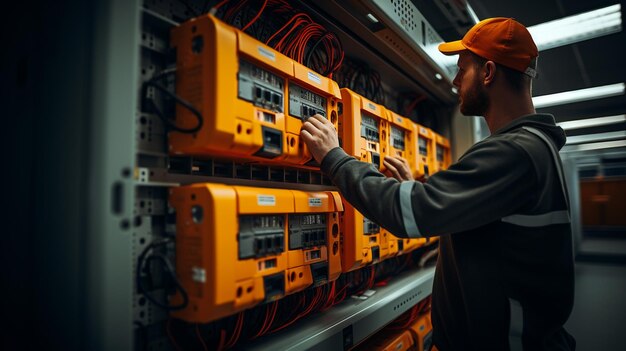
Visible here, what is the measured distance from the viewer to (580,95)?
412cm

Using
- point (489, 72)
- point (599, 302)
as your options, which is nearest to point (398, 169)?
point (489, 72)

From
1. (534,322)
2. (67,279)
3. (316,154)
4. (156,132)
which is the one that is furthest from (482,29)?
(67,279)

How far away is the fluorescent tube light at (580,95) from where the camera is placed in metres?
3.95

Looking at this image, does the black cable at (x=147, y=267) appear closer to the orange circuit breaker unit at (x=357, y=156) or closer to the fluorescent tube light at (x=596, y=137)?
the orange circuit breaker unit at (x=357, y=156)

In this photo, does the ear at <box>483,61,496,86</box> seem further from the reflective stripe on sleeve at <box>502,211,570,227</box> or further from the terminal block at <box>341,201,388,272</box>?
the terminal block at <box>341,201,388,272</box>

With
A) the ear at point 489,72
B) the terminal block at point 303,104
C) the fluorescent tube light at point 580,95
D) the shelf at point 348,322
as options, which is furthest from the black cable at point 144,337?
the fluorescent tube light at point 580,95

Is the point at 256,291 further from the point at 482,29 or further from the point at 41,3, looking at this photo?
the point at 482,29

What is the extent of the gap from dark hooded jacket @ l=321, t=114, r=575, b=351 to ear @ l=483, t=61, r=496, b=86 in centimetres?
19

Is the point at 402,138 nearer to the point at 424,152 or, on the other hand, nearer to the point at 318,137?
the point at 424,152

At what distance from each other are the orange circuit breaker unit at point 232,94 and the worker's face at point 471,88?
0.65 meters

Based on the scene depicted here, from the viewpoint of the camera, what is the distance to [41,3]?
820mm

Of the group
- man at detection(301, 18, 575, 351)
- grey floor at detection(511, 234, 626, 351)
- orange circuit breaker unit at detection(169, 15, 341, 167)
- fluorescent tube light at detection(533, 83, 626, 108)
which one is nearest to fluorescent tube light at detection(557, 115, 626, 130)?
fluorescent tube light at detection(533, 83, 626, 108)

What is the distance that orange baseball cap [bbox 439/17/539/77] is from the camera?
120 cm

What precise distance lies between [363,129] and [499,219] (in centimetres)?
65
